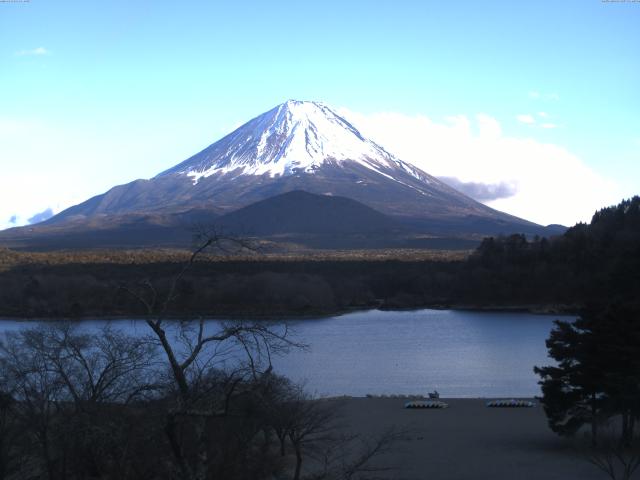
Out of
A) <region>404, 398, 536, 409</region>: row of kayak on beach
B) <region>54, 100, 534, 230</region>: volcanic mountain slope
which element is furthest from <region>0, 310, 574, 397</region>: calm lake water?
<region>54, 100, 534, 230</region>: volcanic mountain slope

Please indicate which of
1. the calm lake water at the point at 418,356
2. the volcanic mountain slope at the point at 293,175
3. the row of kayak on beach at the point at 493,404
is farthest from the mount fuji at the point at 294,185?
the row of kayak on beach at the point at 493,404

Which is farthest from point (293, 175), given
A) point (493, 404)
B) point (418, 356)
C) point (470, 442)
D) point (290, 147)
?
point (470, 442)

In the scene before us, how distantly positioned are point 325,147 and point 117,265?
8017 centimetres

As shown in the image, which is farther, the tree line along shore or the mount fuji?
the mount fuji

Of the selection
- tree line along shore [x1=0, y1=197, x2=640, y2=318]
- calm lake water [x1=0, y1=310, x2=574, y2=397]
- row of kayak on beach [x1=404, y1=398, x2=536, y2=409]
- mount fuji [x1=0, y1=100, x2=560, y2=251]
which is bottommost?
calm lake water [x1=0, y1=310, x2=574, y2=397]

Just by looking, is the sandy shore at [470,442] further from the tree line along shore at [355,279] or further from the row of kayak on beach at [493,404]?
the tree line along shore at [355,279]

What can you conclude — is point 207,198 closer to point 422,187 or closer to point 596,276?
point 422,187

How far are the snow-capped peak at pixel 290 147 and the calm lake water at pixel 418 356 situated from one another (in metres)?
89.2

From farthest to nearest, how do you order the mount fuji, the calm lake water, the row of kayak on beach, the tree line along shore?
the mount fuji, the tree line along shore, the calm lake water, the row of kayak on beach

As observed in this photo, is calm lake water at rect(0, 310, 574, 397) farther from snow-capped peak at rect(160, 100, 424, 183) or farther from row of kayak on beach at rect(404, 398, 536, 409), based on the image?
snow-capped peak at rect(160, 100, 424, 183)

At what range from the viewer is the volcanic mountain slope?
11819cm

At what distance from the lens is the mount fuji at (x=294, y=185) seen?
107062 mm

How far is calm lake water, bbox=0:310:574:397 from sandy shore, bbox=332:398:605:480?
2.87 m

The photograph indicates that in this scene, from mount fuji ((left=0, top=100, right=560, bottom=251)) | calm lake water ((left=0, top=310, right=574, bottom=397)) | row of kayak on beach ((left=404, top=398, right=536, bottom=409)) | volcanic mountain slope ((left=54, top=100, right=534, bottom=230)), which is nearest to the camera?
row of kayak on beach ((left=404, top=398, right=536, bottom=409))
